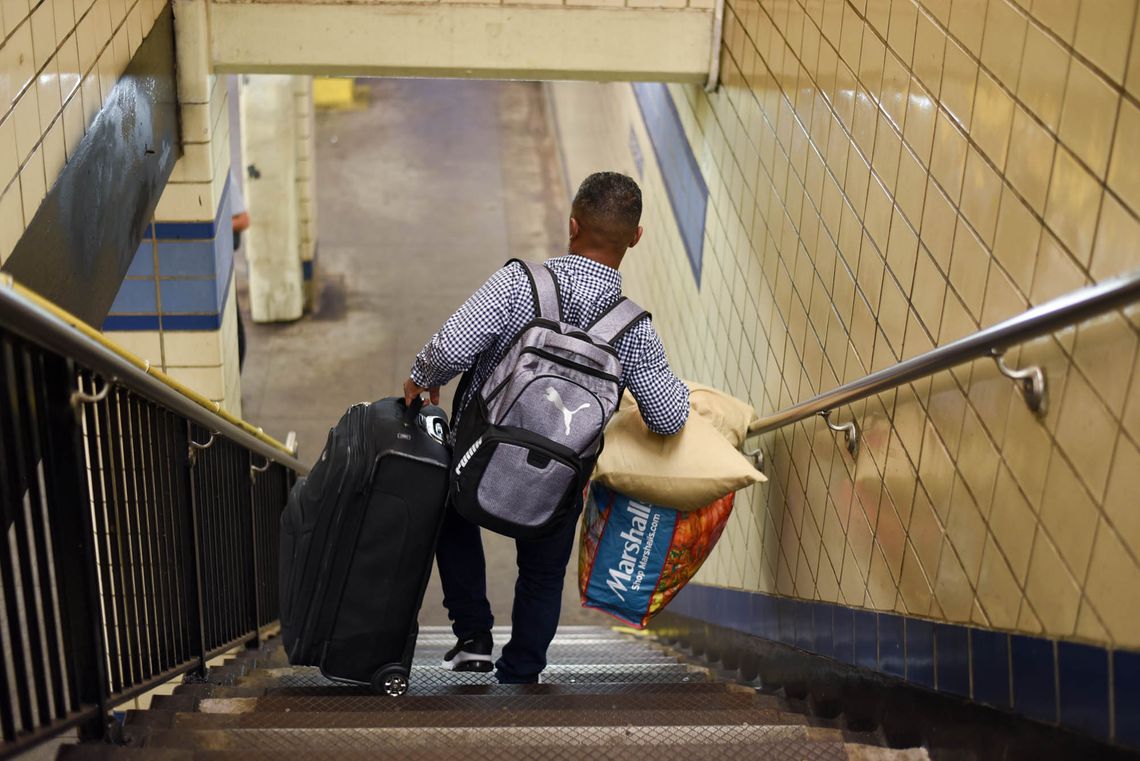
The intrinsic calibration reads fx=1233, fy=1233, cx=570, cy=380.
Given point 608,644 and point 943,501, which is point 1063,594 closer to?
point 943,501

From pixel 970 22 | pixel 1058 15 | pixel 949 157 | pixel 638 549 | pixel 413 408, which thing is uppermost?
pixel 970 22

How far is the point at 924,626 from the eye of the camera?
258cm

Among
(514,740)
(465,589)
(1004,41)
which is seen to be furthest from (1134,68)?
(465,589)

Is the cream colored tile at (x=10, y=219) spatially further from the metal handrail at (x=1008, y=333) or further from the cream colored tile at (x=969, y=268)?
the cream colored tile at (x=969, y=268)

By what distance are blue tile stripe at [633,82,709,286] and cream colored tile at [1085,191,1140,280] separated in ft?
11.0

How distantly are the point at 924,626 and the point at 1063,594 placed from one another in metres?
0.57

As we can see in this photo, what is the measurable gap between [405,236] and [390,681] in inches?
290

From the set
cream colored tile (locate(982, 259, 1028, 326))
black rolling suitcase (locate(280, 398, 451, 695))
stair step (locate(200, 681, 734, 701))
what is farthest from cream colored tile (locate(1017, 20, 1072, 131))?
stair step (locate(200, 681, 734, 701))

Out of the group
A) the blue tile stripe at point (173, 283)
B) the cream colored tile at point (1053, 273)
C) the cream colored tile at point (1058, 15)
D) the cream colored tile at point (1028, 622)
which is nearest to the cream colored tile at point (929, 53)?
the cream colored tile at point (1058, 15)

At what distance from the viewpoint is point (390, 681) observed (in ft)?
10.6

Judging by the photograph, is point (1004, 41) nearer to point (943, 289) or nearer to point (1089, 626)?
point (943, 289)

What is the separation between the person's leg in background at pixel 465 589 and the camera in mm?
3426

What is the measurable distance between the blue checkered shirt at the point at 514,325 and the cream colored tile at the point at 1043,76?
3.59 feet

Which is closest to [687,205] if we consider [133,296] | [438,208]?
[133,296]
